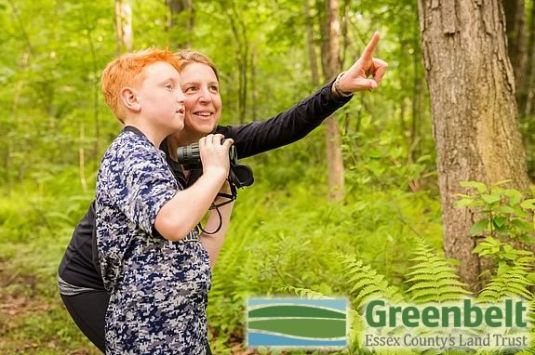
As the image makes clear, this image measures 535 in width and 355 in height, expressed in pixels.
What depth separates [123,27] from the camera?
915cm

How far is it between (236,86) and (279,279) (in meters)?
7.96

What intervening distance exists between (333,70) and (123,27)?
386 centimetres

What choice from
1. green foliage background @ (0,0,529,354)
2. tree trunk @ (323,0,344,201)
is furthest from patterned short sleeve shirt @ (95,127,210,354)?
tree trunk @ (323,0,344,201)

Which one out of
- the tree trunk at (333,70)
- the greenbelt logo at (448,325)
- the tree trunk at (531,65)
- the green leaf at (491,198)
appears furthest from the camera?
the tree trunk at (531,65)

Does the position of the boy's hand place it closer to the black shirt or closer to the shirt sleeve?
the shirt sleeve

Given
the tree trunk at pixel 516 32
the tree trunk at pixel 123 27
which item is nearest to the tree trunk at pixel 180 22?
the tree trunk at pixel 123 27

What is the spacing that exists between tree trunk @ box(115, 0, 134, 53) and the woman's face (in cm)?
693

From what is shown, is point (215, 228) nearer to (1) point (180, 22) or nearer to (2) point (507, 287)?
(2) point (507, 287)

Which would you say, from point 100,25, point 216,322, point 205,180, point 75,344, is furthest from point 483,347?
point 100,25

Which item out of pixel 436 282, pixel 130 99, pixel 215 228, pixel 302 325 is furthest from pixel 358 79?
pixel 302 325

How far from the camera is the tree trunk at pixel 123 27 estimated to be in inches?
356

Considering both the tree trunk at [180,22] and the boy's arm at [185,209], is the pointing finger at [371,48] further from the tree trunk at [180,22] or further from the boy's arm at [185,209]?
the tree trunk at [180,22]

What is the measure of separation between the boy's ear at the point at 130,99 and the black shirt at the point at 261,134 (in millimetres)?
398

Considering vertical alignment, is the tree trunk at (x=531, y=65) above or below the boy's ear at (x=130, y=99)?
above
